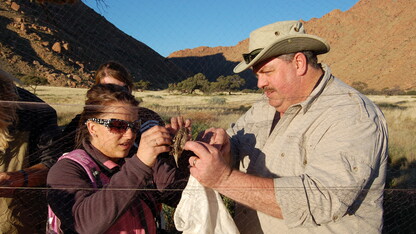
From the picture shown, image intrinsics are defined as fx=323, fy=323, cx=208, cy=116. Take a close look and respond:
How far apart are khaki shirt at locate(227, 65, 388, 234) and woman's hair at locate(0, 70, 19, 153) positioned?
108cm

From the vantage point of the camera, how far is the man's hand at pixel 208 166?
116 cm

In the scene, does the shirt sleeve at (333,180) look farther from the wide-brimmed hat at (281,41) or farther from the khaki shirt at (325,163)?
the wide-brimmed hat at (281,41)

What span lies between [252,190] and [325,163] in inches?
10.9

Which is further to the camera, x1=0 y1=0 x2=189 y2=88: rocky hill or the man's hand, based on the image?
x1=0 y1=0 x2=189 y2=88: rocky hill

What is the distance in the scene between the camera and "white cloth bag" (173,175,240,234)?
1.28 m

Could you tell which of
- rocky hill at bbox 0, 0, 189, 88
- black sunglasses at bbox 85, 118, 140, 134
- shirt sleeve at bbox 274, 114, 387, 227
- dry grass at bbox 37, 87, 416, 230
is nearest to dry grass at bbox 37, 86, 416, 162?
dry grass at bbox 37, 87, 416, 230

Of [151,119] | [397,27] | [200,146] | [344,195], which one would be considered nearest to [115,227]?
[200,146]

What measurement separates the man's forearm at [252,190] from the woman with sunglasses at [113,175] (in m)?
0.26

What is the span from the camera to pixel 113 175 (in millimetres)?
1176

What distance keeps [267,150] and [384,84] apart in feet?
76.8

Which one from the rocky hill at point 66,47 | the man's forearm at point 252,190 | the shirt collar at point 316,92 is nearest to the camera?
the man's forearm at point 252,190

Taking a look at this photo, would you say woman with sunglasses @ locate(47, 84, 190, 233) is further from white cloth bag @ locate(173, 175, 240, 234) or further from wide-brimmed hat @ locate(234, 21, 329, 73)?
wide-brimmed hat @ locate(234, 21, 329, 73)

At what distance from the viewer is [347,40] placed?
23.3 metres

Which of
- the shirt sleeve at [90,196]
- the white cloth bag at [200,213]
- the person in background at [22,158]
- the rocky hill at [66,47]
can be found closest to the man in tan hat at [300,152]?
the white cloth bag at [200,213]
